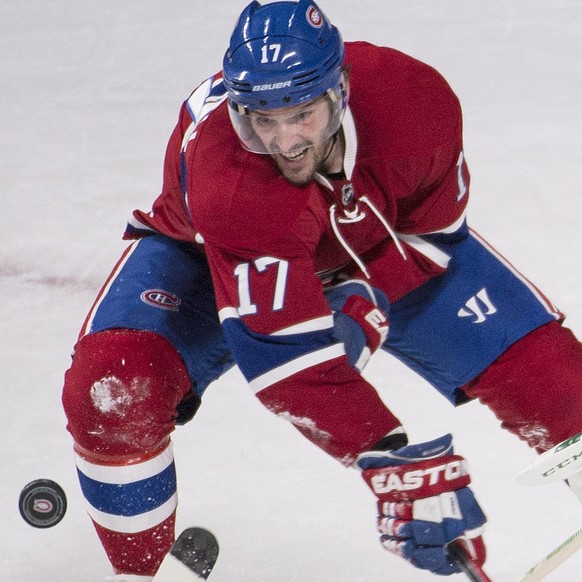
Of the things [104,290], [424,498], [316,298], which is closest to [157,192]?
[104,290]

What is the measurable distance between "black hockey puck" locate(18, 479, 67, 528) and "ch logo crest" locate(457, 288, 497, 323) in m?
0.93

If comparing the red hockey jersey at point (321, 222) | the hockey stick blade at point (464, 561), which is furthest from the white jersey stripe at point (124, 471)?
the hockey stick blade at point (464, 561)

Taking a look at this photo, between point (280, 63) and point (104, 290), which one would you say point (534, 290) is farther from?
point (104, 290)

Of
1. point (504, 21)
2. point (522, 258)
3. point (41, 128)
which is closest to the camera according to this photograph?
point (522, 258)

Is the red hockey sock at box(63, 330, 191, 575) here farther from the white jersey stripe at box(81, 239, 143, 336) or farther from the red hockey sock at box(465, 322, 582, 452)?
the red hockey sock at box(465, 322, 582, 452)

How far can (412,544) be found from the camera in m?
2.23

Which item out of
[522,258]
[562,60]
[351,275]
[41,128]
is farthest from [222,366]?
[562,60]

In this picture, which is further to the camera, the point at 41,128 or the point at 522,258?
the point at 41,128

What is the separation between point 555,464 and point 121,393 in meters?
0.86

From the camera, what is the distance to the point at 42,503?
8.99ft

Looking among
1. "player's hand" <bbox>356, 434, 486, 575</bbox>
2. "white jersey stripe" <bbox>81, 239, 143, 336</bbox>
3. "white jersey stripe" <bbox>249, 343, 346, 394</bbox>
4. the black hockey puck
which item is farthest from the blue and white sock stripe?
"player's hand" <bbox>356, 434, 486, 575</bbox>

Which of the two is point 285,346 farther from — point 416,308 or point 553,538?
point 553,538

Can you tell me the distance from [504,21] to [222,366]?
268 centimetres

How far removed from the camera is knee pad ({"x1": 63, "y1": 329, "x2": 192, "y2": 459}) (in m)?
2.45
